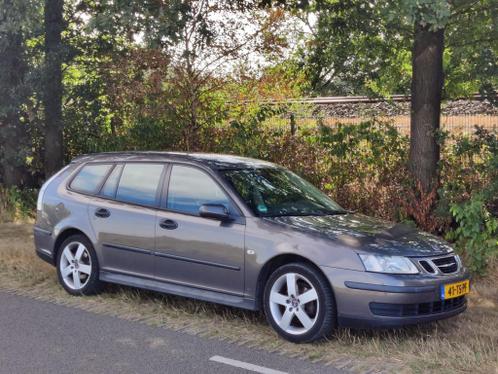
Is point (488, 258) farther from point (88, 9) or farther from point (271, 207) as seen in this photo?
point (88, 9)

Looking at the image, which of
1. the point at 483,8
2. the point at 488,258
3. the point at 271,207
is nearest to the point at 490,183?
the point at 488,258

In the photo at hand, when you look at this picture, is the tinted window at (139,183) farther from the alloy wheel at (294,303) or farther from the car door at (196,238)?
the alloy wheel at (294,303)

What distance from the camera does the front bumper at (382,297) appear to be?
561cm

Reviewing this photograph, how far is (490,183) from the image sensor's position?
29.9 ft

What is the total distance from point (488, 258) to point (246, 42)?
213 inches

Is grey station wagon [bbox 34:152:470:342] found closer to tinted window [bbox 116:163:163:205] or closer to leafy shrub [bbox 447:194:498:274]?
tinted window [bbox 116:163:163:205]

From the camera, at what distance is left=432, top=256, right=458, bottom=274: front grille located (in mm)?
6022

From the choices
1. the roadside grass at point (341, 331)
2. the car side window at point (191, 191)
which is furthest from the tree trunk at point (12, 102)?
the car side window at point (191, 191)

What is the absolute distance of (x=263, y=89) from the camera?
11.7 m

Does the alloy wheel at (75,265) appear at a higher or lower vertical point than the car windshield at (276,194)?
lower

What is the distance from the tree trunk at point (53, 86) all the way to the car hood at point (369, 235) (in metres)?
7.80

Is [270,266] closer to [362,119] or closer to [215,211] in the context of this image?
[215,211]

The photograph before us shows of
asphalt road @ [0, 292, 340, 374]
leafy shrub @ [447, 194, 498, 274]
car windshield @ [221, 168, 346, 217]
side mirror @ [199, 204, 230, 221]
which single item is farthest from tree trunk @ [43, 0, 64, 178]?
leafy shrub @ [447, 194, 498, 274]

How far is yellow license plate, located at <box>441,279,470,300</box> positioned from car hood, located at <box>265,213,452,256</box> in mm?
297
